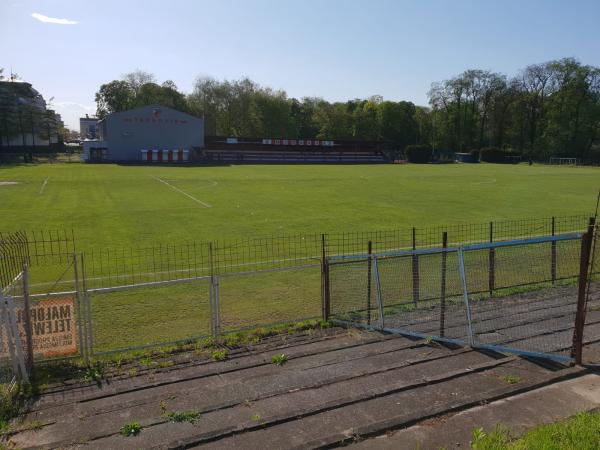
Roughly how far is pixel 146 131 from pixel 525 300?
7422cm

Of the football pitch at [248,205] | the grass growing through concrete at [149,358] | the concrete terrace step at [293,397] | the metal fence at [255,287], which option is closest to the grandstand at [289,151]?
the football pitch at [248,205]

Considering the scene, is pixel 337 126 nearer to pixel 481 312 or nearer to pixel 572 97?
pixel 572 97

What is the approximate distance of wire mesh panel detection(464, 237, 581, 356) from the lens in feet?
28.4

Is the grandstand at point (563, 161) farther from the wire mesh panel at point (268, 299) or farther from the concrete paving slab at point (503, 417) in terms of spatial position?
the concrete paving slab at point (503, 417)

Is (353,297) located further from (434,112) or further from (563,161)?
(434,112)

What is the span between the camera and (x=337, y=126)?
114 m

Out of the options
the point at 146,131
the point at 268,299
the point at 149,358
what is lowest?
the point at 268,299

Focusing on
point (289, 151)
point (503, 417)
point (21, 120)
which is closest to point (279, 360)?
point (503, 417)

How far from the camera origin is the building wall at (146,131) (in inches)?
3002

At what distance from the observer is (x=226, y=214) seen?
2655 centimetres

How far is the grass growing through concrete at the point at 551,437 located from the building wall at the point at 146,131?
3060 inches

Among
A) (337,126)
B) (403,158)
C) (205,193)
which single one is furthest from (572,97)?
(205,193)

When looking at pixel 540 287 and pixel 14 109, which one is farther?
pixel 14 109

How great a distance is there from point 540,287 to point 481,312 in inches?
125
